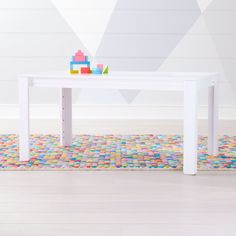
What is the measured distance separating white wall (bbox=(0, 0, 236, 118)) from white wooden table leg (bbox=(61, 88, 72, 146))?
1.27 meters

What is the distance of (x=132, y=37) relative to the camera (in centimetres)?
445

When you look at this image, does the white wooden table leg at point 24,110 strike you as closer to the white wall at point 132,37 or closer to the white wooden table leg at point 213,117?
the white wooden table leg at point 213,117

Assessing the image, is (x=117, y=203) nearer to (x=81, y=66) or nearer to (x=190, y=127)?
(x=190, y=127)

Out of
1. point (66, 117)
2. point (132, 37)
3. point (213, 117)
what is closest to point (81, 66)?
point (66, 117)

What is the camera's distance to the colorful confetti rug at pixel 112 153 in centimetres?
268

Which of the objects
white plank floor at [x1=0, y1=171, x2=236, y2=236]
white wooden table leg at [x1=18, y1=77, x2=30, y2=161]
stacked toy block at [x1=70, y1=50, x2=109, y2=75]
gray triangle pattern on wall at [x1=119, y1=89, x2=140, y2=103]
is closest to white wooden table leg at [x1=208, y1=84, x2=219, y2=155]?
white plank floor at [x1=0, y1=171, x2=236, y2=236]

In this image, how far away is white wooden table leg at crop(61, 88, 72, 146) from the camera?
3.22 meters

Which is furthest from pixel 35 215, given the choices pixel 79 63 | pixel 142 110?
pixel 142 110

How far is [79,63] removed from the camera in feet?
9.93

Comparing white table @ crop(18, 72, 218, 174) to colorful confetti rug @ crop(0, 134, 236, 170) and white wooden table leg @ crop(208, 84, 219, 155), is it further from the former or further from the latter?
colorful confetti rug @ crop(0, 134, 236, 170)

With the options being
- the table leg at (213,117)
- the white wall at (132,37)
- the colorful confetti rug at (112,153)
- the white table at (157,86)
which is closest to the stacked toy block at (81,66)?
the white table at (157,86)

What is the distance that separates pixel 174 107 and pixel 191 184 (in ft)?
7.37

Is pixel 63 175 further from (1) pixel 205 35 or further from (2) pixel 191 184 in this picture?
(1) pixel 205 35

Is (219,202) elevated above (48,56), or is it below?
below
